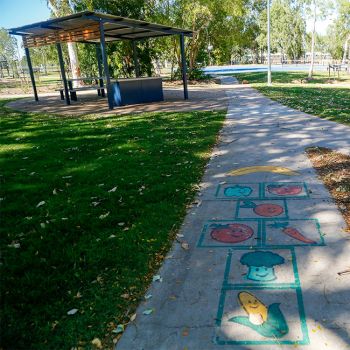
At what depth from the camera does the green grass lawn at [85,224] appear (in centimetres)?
281

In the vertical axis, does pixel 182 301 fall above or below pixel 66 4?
below

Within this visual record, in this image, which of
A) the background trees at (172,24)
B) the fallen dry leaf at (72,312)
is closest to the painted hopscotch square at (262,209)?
the fallen dry leaf at (72,312)

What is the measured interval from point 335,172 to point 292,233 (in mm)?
2294

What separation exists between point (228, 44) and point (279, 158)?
2909cm

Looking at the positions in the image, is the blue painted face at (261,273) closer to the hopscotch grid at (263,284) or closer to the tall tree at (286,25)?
the hopscotch grid at (263,284)

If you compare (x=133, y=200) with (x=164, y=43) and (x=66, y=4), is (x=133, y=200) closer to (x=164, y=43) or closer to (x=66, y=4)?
(x=66, y=4)

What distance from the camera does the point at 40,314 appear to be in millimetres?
2824

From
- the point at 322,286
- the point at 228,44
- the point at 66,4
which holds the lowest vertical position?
the point at 322,286

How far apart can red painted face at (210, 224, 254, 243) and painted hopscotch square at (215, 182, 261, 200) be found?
2.96ft

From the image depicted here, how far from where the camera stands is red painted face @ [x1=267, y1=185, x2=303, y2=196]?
16.5ft

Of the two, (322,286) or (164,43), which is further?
(164,43)

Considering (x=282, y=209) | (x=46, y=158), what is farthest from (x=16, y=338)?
(x=46, y=158)

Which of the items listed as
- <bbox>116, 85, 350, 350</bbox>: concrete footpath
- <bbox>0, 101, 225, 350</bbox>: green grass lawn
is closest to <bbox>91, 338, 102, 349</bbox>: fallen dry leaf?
<bbox>0, 101, 225, 350</bbox>: green grass lawn

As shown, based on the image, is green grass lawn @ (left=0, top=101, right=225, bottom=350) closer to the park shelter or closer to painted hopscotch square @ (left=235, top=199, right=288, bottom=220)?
painted hopscotch square @ (left=235, top=199, right=288, bottom=220)
